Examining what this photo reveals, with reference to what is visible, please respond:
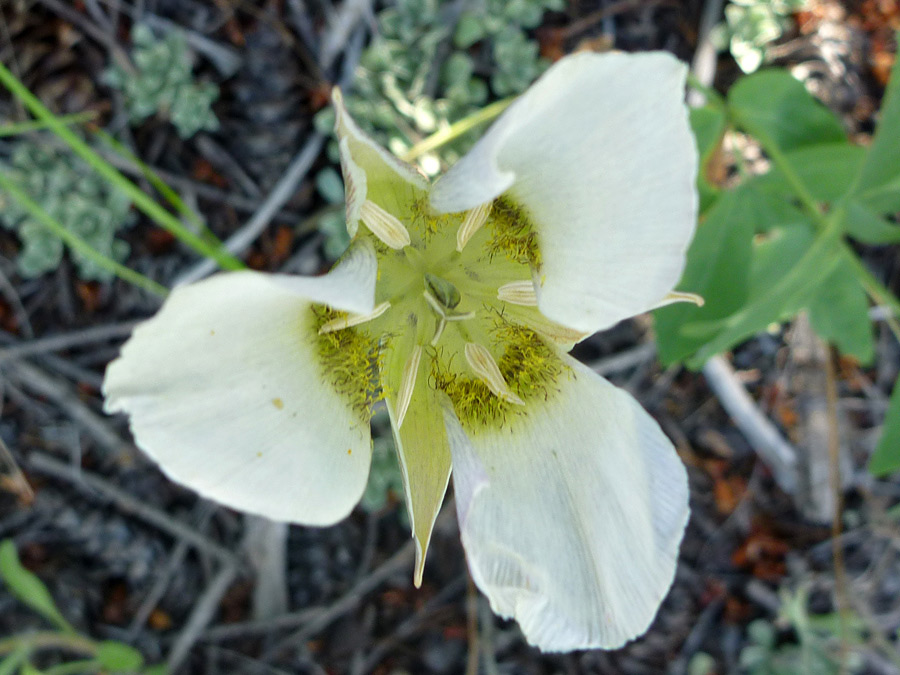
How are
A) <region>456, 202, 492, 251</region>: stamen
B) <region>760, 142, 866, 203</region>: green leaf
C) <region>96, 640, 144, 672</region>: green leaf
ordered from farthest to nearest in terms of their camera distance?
<region>96, 640, 144, 672</region>: green leaf < <region>760, 142, 866, 203</region>: green leaf < <region>456, 202, 492, 251</region>: stamen

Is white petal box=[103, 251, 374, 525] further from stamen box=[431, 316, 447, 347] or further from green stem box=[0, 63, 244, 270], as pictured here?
green stem box=[0, 63, 244, 270]

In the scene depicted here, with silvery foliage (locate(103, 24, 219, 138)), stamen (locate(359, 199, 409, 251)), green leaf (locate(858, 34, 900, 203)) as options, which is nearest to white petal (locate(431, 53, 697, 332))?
stamen (locate(359, 199, 409, 251))

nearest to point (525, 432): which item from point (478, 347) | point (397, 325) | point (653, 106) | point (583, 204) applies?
point (478, 347)

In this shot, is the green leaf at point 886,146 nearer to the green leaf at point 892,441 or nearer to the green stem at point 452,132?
the green leaf at point 892,441

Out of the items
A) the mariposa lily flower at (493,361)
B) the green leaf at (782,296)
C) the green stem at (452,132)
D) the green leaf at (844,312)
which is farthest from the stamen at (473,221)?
the green leaf at (844,312)

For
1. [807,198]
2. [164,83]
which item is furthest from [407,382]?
[164,83]

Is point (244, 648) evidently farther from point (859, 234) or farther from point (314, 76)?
Answer: point (859, 234)
